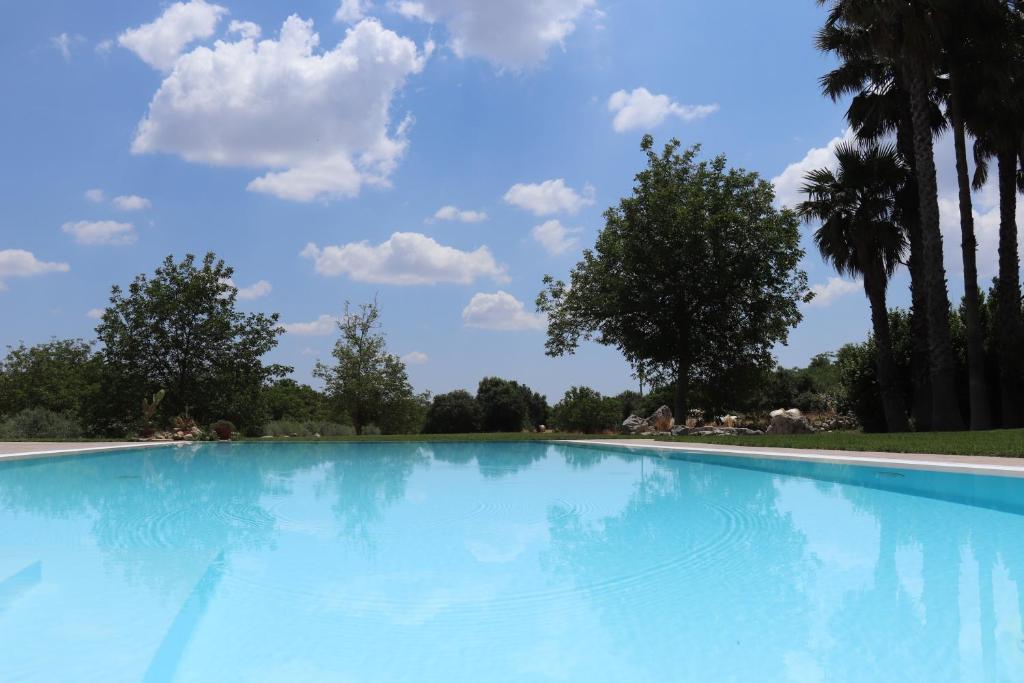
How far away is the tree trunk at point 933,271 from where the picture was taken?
18.9 metres

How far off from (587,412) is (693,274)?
1396cm

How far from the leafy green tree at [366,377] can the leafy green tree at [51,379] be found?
9610mm

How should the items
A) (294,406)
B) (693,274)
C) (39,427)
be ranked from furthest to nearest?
(294,406) < (39,427) < (693,274)

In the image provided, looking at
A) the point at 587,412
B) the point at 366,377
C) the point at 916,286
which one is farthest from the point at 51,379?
the point at 916,286

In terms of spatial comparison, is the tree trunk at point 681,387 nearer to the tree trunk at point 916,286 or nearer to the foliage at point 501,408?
the tree trunk at point 916,286

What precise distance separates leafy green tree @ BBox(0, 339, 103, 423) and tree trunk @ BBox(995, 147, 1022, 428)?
32.2 meters

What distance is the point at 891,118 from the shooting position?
71.2 feet

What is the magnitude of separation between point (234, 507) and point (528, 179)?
17075 mm

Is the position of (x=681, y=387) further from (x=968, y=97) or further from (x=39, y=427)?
(x=39, y=427)

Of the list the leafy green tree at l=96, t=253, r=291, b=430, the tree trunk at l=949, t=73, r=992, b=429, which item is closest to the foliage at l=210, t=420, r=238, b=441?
the leafy green tree at l=96, t=253, r=291, b=430

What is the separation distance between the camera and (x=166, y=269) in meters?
27.2

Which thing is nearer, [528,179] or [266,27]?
[266,27]

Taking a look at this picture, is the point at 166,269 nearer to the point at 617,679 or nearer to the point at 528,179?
the point at 528,179

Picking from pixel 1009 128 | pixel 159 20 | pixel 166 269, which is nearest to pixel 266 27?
pixel 159 20
